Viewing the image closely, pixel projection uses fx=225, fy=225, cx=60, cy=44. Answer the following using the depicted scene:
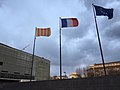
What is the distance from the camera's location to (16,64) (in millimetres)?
86188

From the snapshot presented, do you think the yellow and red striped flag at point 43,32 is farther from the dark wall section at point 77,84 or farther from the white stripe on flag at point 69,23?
the dark wall section at point 77,84

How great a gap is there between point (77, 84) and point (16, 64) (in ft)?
224

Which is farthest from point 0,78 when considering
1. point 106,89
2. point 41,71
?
point 106,89

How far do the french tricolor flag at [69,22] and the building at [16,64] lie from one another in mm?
51512

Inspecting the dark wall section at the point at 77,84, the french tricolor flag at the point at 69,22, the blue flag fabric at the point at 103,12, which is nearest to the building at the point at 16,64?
the french tricolor flag at the point at 69,22

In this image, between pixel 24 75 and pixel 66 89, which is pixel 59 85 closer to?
pixel 66 89

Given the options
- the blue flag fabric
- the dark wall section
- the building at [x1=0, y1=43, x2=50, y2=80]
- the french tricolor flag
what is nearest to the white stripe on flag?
the french tricolor flag

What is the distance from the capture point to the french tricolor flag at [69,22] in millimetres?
29134

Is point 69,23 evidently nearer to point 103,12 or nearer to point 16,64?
point 103,12

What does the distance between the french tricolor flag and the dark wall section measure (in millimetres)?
9247

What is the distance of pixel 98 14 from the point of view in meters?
26.9

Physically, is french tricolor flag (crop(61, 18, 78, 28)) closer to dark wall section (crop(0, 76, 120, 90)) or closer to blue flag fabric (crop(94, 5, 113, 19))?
blue flag fabric (crop(94, 5, 113, 19))

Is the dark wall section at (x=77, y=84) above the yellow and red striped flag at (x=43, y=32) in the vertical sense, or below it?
below

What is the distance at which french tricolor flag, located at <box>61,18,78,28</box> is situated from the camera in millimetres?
29134
